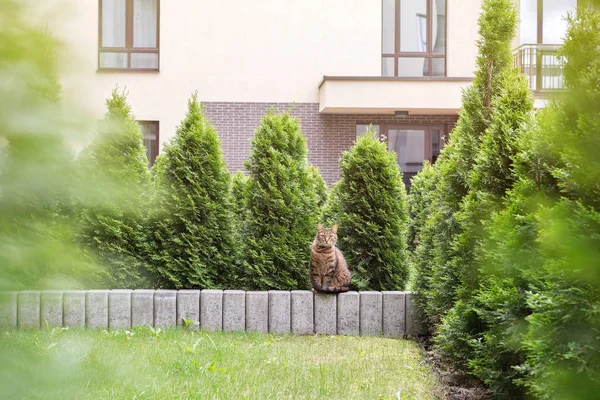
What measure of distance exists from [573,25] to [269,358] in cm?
317

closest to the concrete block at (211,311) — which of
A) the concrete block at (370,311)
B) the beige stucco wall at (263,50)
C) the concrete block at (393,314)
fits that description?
the concrete block at (370,311)

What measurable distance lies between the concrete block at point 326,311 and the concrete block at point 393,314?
18.2 inches

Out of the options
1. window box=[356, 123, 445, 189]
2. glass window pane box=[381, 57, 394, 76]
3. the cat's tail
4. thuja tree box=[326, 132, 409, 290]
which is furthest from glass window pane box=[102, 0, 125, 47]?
the cat's tail

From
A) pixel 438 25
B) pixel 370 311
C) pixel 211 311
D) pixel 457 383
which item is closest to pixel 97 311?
pixel 211 311

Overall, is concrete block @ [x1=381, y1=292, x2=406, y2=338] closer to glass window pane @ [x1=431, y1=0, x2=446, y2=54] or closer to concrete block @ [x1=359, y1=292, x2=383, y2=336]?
concrete block @ [x1=359, y1=292, x2=383, y2=336]

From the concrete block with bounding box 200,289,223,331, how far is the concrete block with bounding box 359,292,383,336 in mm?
1280

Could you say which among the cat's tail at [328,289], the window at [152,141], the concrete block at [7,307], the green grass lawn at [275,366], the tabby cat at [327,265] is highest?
the window at [152,141]

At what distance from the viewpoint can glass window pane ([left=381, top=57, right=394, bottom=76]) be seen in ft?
55.6

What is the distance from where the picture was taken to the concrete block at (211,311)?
6207 mm

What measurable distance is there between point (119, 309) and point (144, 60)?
1149cm

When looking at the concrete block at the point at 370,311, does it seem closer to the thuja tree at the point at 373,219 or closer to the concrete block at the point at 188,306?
the thuja tree at the point at 373,219

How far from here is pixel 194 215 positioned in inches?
265

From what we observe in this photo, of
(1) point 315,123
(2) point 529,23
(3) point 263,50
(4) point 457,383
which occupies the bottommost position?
(4) point 457,383

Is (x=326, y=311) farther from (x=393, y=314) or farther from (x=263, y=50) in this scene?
(x=263, y=50)
